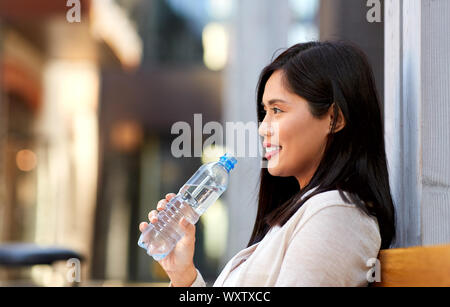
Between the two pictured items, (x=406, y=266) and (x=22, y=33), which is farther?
(x=22, y=33)

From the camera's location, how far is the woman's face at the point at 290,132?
2150 millimetres

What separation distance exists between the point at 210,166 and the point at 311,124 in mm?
842

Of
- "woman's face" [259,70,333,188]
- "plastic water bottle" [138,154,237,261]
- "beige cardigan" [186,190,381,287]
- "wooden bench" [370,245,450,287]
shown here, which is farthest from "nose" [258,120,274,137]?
"wooden bench" [370,245,450,287]

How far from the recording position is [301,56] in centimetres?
220

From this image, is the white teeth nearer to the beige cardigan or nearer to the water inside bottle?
the beige cardigan

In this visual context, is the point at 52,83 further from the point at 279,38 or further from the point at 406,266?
the point at 406,266

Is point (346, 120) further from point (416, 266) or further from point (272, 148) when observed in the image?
point (416, 266)

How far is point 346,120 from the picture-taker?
2098mm

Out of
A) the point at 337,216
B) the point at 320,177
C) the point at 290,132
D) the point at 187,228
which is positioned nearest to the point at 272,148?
the point at 290,132

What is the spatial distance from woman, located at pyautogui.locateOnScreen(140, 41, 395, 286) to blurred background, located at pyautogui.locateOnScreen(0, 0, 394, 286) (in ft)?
29.7

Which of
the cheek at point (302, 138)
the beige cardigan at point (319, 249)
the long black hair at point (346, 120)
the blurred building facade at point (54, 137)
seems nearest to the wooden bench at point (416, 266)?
the beige cardigan at point (319, 249)

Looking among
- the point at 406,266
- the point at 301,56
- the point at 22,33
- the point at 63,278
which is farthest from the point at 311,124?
the point at 22,33

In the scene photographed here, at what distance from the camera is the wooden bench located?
149cm

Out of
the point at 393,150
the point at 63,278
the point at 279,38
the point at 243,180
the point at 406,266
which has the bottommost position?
the point at 63,278
